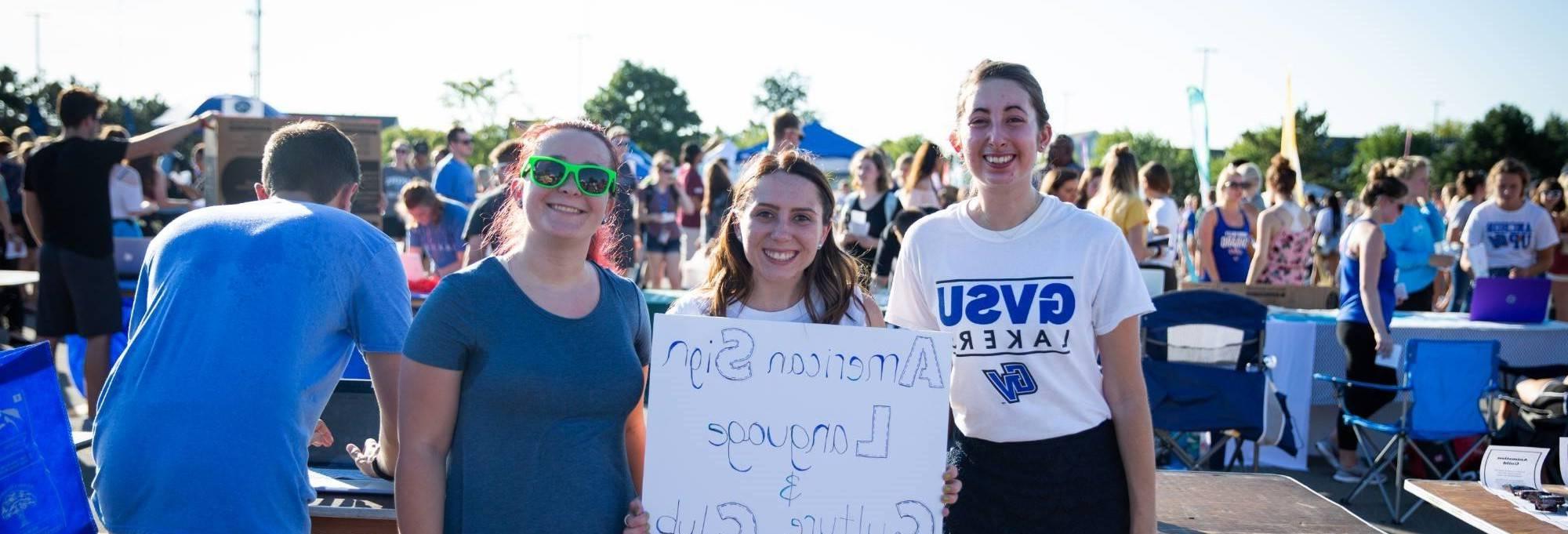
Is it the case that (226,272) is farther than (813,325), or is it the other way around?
(226,272)

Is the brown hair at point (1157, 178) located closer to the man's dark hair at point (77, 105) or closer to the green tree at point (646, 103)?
the man's dark hair at point (77, 105)

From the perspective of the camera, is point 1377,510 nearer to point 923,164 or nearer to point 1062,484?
point 923,164

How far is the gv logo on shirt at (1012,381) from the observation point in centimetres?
218

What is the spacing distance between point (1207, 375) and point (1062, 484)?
3692mm

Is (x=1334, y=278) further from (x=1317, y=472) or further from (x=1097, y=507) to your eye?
(x=1097, y=507)

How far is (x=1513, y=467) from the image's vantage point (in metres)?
3.54

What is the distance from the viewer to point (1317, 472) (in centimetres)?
671

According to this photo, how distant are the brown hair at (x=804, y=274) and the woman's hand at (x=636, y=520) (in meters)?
0.47

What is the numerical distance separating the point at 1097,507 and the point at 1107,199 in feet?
15.9

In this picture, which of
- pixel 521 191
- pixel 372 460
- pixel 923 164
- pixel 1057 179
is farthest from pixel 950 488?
pixel 923 164

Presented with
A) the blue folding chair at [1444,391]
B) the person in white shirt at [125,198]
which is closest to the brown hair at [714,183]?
the person in white shirt at [125,198]

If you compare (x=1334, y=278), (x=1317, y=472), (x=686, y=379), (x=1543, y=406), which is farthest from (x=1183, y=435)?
(x=1334, y=278)

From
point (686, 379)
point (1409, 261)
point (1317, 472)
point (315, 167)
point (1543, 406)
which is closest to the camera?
point (686, 379)

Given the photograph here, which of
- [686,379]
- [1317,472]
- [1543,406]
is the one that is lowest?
[1317,472]
